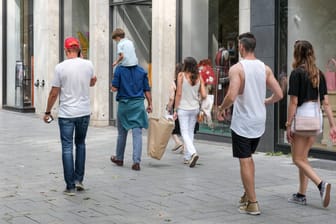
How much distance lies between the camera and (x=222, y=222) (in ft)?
20.3

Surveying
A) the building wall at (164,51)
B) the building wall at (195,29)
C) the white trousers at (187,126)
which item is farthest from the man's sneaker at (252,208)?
the building wall at (164,51)

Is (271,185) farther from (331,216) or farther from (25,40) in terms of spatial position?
(25,40)

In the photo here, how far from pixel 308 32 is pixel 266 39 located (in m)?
0.79

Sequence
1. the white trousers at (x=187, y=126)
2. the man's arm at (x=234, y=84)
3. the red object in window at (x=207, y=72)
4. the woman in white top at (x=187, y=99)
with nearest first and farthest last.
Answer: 1. the man's arm at (x=234, y=84)
2. the white trousers at (x=187, y=126)
3. the woman in white top at (x=187, y=99)
4. the red object in window at (x=207, y=72)

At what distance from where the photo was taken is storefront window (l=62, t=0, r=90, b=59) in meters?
18.8

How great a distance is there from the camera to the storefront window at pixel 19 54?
2211 cm

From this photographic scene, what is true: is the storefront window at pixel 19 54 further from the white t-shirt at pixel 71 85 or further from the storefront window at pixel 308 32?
the white t-shirt at pixel 71 85

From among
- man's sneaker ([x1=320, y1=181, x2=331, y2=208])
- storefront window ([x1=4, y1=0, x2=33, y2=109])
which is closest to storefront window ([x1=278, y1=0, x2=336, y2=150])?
man's sneaker ([x1=320, y1=181, x2=331, y2=208])

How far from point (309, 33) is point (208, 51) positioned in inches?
114

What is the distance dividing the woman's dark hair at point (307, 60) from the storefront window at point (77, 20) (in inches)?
485

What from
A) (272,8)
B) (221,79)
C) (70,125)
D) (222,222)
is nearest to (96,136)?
(221,79)

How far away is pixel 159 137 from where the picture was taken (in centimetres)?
980

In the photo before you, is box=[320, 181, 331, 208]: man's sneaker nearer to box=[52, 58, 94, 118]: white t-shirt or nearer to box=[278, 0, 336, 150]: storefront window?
box=[52, 58, 94, 118]: white t-shirt

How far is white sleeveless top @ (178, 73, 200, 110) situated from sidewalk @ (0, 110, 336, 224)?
0.95 meters
